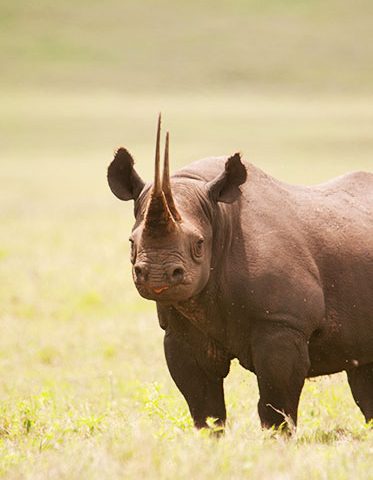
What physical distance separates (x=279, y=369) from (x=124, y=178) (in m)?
1.36

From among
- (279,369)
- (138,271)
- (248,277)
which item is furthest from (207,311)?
(138,271)

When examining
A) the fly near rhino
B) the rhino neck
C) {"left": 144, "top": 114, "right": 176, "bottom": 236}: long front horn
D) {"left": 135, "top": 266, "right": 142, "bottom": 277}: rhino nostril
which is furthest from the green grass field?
{"left": 144, "top": 114, "right": 176, "bottom": 236}: long front horn

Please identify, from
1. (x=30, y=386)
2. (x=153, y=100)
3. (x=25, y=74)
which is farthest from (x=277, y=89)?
(x=30, y=386)

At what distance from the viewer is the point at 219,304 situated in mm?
6508

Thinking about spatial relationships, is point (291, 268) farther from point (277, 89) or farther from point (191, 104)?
point (277, 89)

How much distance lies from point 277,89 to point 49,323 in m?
68.1

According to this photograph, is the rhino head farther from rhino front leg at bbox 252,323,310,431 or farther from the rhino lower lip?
rhino front leg at bbox 252,323,310,431

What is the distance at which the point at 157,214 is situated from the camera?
5.90 m

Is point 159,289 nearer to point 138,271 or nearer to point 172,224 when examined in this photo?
point 138,271

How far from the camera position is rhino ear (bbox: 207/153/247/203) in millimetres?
6402

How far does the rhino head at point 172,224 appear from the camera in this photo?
5879mm

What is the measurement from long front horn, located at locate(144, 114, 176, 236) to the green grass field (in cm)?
104

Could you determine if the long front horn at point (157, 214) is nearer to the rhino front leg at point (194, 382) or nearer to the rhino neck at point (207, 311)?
the rhino neck at point (207, 311)

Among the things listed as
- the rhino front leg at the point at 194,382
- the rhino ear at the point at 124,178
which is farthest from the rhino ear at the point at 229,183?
the rhino front leg at the point at 194,382
